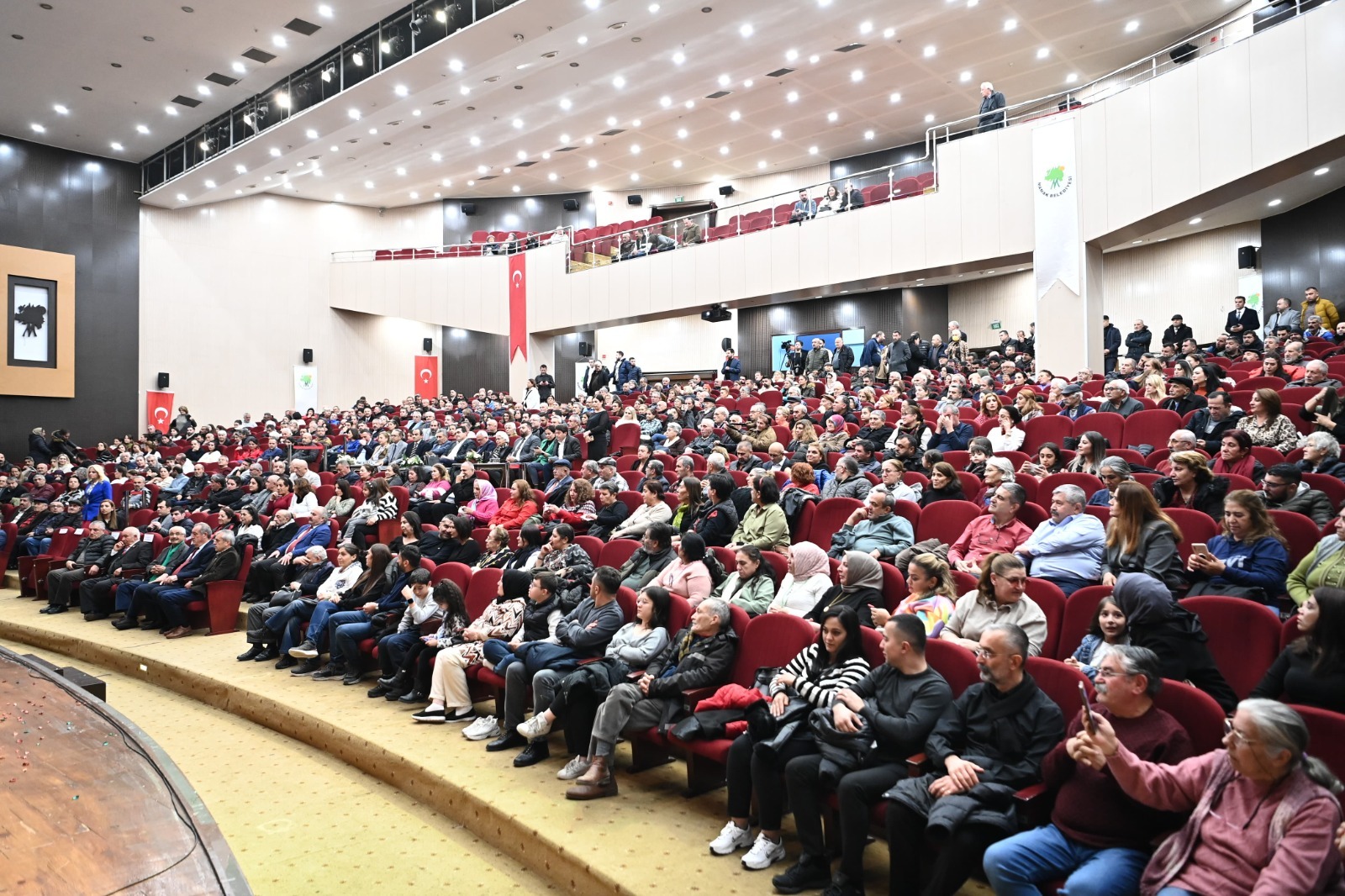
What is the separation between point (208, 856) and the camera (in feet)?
5.52

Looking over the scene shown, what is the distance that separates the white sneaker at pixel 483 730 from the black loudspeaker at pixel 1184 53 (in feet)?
29.3

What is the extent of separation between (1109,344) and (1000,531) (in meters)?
7.51

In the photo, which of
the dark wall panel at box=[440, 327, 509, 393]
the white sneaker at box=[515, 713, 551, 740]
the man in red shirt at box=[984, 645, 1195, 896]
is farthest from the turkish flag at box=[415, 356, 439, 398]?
the man in red shirt at box=[984, 645, 1195, 896]

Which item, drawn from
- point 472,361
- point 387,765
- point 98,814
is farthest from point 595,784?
point 472,361

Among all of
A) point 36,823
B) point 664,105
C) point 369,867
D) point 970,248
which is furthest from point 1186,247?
point 36,823

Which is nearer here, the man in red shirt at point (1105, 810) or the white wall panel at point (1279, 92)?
the man in red shirt at point (1105, 810)

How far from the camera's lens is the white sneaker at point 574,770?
316cm

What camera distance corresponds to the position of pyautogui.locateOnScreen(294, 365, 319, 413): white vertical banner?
16953 mm

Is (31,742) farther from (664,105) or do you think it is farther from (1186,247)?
(1186,247)

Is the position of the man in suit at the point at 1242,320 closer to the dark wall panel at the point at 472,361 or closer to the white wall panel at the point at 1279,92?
the white wall panel at the point at 1279,92

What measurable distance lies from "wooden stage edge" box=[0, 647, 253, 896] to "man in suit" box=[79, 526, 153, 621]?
4.73 meters

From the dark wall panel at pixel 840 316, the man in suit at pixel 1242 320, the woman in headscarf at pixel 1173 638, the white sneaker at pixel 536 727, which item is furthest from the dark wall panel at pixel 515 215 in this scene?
the woman in headscarf at pixel 1173 638

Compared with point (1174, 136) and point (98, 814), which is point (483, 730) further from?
point (1174, 136)

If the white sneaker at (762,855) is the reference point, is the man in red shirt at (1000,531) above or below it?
above
